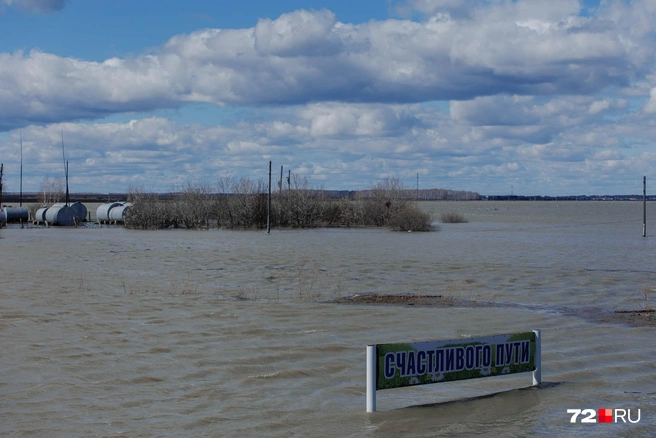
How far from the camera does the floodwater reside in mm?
8391

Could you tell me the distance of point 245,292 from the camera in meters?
19.8

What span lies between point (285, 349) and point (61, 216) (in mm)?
57007

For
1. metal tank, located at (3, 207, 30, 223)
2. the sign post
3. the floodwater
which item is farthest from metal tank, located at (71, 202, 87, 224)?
the sign post

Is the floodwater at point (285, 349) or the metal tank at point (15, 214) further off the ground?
the metal tank at point (15, 214)

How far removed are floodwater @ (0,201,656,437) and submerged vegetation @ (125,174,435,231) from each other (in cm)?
3514

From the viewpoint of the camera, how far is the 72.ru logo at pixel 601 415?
27.6 feet

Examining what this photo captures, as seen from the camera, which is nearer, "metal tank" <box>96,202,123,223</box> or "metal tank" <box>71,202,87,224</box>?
"metal tank" <box>71,202,87,224</box>

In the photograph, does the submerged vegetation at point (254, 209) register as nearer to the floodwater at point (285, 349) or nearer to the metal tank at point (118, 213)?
the metal tank at point (118, 213)

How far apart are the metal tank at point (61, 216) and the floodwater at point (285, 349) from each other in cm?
3859

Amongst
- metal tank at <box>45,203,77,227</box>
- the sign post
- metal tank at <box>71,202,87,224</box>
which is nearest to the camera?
the sign post

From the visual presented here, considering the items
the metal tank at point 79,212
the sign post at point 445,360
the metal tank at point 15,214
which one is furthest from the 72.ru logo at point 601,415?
the metal tank at point 15,214

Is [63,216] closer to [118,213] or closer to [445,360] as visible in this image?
[118,213]

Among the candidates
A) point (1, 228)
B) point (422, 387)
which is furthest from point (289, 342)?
point (1, 228)

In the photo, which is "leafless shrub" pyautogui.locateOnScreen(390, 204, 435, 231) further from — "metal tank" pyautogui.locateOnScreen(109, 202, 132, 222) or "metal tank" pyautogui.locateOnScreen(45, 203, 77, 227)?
"metal tank" pyautogui.locateOnScreen(45, 203, 77, 227)
